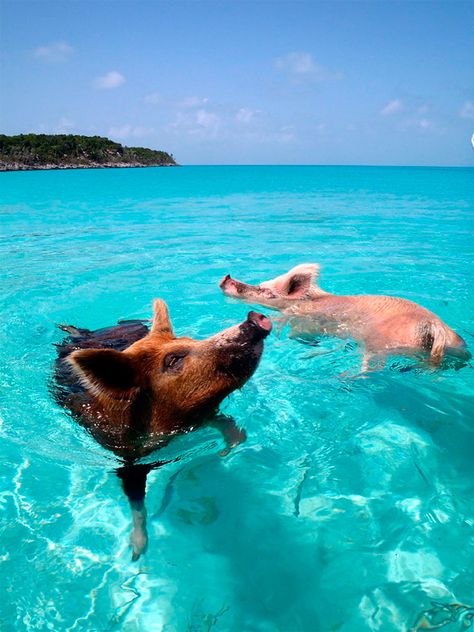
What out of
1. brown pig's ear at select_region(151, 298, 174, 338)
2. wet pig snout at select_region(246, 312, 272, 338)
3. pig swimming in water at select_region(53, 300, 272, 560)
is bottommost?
pig swimming in water at select_region(53, 300, 272, 560)

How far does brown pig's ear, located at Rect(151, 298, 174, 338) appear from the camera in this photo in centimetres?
444

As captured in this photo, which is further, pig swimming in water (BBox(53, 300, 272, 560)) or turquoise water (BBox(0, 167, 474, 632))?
pig swimming in water (BBox(53, 300, 272, 560))

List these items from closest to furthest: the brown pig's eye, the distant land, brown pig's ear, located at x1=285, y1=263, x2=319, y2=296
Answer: the brown pig's eye → brown pig's ear, located at x1=285, y1=263, x2=319, y2=296 → the distant land

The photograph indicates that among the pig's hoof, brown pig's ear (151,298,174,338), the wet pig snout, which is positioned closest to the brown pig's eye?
brown pig's ear (151,298,174,338)

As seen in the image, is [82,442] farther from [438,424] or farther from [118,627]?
[438,424]

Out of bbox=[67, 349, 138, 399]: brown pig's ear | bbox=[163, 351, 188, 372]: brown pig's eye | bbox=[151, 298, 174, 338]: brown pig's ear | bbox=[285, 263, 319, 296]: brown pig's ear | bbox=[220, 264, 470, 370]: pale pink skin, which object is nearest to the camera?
bbox=[67, 349, 138, 399]: brown pig's ear

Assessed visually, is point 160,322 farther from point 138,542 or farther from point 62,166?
point 62,166

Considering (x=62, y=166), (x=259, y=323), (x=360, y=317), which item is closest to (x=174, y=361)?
(x=259, y=323)

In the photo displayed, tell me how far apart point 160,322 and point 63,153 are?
13682 cm

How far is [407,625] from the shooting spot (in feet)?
9.59

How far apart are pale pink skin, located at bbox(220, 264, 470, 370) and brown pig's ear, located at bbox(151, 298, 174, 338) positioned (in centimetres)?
204

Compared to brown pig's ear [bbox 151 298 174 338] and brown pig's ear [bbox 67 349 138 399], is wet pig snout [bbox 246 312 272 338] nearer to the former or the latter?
brown pig's ear [bbox 67 349 138 399]

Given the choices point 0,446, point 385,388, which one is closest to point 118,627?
point 0,446

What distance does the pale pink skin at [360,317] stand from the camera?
550 cm
